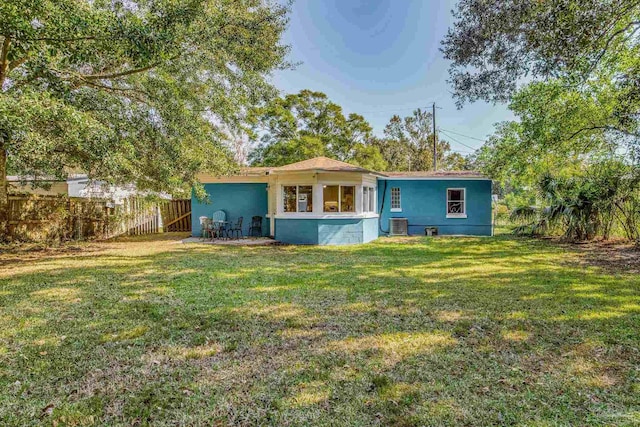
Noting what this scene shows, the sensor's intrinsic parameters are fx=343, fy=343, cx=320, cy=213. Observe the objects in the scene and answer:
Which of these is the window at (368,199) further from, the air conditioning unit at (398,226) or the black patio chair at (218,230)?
the black patio chair at (218,230)

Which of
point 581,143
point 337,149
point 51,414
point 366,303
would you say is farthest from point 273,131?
point 51,414

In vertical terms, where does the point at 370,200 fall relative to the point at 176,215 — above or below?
above

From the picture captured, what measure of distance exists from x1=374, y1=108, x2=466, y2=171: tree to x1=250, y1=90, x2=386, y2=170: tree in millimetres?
7887

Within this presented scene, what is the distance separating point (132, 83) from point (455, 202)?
Answer: 12.8 m

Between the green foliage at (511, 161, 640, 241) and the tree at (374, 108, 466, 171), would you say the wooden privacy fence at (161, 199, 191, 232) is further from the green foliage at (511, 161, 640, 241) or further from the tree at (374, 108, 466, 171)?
the tree at (374, 108, 466, 171)

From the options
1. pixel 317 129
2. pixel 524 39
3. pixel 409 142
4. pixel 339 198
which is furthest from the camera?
pixel 409 142

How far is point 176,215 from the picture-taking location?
16438 millimetres

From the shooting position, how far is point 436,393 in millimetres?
2584

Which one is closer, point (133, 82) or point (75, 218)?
point (133, 82)

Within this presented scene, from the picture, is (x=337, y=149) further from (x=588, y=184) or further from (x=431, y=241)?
(x=588, y=184)

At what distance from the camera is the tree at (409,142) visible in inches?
1351

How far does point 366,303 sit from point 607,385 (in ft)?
9.02

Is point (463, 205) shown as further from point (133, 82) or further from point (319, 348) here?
point (319, 348)

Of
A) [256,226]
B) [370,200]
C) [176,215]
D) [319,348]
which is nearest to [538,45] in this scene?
[319,348]
